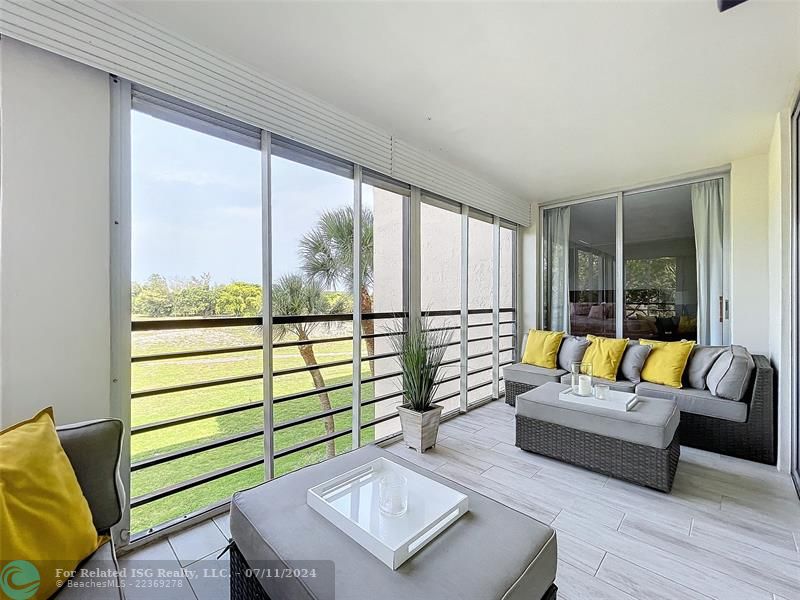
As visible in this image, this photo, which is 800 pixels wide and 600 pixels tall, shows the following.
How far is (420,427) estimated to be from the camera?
9.30ft

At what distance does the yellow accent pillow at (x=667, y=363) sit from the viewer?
3223 millimetres

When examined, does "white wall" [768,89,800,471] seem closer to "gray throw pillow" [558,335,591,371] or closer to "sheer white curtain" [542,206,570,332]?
"gray throw pillow" [558,335,591,371]

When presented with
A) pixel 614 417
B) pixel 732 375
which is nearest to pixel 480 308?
pixel 614 417

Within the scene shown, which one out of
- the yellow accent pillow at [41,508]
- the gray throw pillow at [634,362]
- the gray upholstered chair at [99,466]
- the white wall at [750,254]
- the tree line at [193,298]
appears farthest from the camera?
the gray throw pillow at [634,362]

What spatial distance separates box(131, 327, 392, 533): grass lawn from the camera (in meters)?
1.91

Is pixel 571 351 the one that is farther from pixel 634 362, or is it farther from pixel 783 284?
pixel 783 284

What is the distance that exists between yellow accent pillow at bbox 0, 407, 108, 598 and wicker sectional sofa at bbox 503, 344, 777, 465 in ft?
12.2

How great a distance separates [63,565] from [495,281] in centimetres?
427

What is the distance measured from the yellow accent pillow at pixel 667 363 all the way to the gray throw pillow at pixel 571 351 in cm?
59

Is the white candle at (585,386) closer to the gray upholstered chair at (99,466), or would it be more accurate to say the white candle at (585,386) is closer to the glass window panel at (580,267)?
the glass window panel at (580,267)

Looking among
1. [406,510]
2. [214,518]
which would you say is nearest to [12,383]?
[214,518]

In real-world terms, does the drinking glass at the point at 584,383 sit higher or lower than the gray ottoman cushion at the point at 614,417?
higher

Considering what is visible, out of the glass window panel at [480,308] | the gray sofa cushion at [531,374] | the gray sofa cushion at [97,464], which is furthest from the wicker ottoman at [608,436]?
the gray sofa cushion at [97,464]

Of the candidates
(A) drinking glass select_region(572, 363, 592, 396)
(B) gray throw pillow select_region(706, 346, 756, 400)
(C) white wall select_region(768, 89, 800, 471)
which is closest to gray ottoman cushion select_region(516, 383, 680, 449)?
(A) drinking glass select_region(572, 363, 592, 396)
